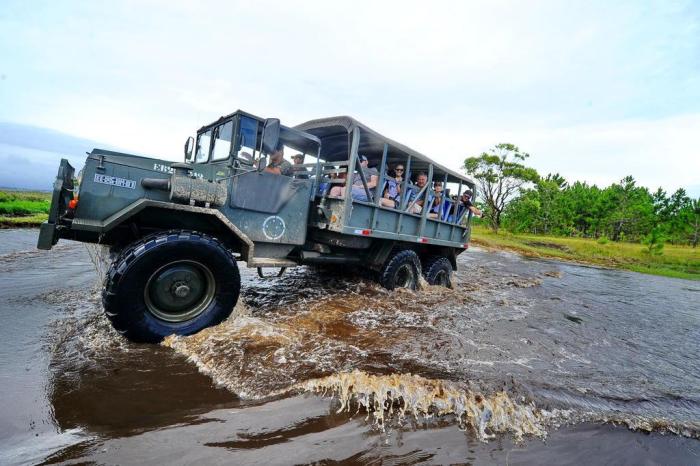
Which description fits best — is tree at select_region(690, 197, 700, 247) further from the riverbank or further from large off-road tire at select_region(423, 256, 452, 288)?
large off-road tire at select_region(423, 256, 452, 288)

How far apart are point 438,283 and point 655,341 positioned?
3.68m

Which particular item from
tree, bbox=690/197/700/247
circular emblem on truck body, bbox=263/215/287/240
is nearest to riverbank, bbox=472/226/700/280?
tree, bbox=690/197/700/247

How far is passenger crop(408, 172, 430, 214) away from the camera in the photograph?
21.3 feet

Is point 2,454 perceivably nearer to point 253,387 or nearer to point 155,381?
point 155,381

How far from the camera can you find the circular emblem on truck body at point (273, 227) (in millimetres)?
4574

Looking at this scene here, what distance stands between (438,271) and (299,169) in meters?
3.73

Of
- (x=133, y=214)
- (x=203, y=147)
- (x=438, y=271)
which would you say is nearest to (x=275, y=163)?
(x=203, y=147)

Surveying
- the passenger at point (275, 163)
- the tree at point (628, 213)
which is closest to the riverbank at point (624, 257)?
the tree at point (628, 213)

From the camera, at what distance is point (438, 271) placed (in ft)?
24.6

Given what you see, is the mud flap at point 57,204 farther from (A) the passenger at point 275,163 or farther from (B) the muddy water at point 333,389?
(A) the passenger at point 275,163

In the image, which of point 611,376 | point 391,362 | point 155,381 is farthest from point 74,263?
point 611,376

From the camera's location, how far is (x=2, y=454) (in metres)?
1.75

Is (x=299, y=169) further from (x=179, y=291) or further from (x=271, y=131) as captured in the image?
(x=179, y=291)

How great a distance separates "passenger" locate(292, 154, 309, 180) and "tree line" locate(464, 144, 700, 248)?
29.3m
